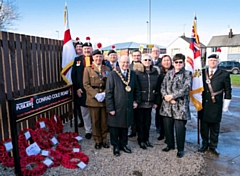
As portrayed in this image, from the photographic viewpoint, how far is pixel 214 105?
383 centimetres

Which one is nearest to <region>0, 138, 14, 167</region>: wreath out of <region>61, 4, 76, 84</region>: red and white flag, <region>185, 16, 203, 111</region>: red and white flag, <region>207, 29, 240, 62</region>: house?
<region>61, 4, 76, 84</region>: red and white flag

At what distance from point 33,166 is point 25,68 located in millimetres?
1802

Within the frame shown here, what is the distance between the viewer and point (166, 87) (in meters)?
3.80

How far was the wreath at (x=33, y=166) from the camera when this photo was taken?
123 inches

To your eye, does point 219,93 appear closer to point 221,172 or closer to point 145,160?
point 221,172

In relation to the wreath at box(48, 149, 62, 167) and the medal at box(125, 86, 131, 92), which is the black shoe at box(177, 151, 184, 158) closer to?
the medal at box(125, 86, 131, 92)

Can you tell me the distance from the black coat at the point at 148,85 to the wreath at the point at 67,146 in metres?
1.45

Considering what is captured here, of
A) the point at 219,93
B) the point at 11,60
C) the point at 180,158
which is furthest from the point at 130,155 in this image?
the point at 11,60

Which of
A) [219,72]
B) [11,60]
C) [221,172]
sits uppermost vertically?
[11,60]

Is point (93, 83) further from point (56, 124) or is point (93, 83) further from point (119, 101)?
point (56, 124)

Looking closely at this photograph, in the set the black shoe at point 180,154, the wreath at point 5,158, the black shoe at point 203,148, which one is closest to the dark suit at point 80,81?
the wreath at point 5,158

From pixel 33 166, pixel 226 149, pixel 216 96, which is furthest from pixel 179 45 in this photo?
pixel 33 166

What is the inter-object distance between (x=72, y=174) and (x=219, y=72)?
9.62 ft

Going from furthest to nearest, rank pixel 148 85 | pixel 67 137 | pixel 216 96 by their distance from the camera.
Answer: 1. pixel 67 137
2. pixel 148 85
3. pixel 216 96
